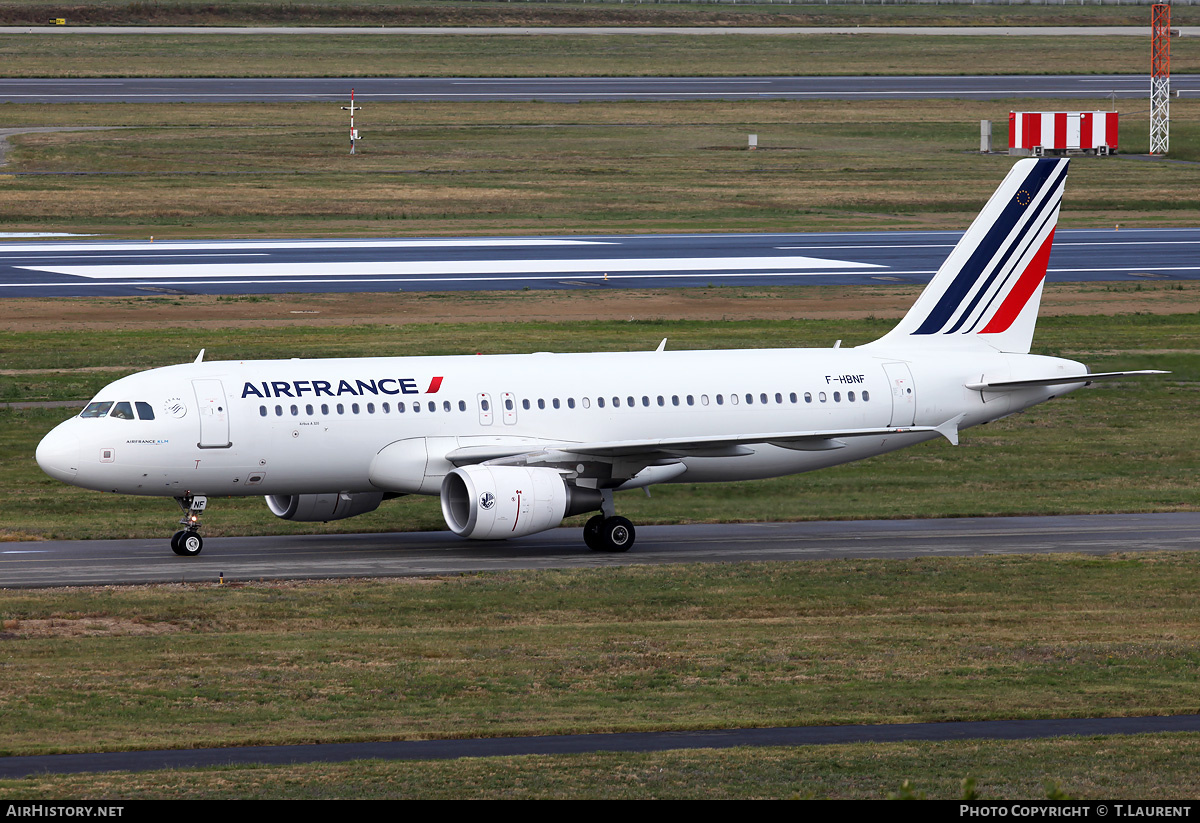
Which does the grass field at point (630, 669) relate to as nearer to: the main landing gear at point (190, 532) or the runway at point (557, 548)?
the runway at point (557, 548)

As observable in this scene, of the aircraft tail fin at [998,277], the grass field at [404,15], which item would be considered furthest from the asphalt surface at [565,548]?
the grass field at [404,15]

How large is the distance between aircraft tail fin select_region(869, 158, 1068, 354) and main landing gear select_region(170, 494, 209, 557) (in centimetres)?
1631

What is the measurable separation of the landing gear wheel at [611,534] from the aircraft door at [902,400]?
698cm

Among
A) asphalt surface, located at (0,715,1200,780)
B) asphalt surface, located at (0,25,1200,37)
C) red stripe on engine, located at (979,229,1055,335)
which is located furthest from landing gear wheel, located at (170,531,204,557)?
asphalt surface, located at (0,25,1200,37)

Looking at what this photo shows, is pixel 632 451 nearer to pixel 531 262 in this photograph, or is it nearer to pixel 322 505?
pixel 322 505

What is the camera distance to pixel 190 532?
35.4 m

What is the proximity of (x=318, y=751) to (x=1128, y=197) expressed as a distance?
3725 inches

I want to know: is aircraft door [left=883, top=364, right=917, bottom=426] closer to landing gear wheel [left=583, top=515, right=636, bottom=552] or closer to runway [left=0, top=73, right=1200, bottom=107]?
landing gear wheel [left=583, top=515, right=636, bottom=552]

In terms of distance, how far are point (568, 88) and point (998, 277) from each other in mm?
107943

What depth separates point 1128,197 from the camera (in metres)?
108

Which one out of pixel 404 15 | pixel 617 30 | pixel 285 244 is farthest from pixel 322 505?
pixel 404 15

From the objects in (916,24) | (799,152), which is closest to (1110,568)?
(799,152)

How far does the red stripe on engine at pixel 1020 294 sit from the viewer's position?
137ft

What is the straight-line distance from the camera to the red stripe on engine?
41844mm
